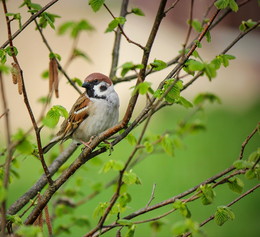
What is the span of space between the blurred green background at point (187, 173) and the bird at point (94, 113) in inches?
33.8

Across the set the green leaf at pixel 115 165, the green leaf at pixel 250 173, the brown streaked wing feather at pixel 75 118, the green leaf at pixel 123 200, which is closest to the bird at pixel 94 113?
the brown streaked wing feather at pixel 75 118

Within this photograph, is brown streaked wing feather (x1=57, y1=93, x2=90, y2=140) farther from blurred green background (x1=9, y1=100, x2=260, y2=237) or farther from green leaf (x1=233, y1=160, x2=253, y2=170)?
green leaf (x1=233, y1=160, x2=253, y2=170)

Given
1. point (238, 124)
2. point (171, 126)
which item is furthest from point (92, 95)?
point (238, 124)

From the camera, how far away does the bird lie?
2787 mm

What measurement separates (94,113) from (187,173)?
112 inches

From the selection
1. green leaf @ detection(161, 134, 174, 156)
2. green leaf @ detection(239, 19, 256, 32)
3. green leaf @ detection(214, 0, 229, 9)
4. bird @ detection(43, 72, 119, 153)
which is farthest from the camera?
bird @ detection(43, 72, 119, 153)

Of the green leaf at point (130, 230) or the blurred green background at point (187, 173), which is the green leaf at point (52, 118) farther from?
the blurred green background at point (187, 173)

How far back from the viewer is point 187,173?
5.45 meters

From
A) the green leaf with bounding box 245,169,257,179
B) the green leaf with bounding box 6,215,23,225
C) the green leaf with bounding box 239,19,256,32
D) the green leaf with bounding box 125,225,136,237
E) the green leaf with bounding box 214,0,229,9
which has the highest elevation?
the green leaf with bounding box 239,19,256,32

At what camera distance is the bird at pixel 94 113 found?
2.79 meters

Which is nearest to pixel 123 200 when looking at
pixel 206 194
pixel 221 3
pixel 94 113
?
pixel 206 194

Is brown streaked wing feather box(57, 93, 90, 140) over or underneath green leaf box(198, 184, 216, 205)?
over

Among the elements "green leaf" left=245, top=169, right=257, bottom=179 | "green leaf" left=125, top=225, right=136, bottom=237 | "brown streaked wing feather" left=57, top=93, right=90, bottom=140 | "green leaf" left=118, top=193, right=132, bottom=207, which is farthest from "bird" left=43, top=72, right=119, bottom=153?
"green leaf" left=245, top=169, right=257, bottom=179

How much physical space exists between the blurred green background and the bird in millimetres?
860
